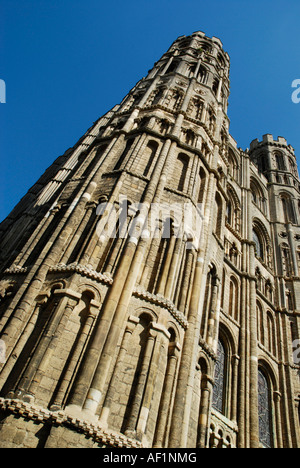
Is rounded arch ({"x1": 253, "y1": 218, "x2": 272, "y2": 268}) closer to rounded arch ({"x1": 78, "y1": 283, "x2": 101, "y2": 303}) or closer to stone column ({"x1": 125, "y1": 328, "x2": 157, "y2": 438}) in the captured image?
stone column ({"x1": 125, "y1": 328, "x2": 157, "y2": 438})

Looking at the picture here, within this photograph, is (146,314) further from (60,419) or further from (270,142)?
(270,142)

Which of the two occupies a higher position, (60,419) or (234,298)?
(234,298)

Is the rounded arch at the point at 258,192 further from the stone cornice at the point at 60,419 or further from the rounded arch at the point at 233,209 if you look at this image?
the stone cornice at the point at 60,419

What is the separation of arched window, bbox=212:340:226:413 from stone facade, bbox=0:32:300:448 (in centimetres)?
6

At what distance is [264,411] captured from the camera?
15875 mm

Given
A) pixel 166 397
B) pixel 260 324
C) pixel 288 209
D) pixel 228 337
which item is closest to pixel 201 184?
pixel 228 337

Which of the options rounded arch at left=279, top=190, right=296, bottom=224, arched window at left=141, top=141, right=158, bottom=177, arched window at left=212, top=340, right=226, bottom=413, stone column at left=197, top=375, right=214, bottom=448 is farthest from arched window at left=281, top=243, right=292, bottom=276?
stone column at left=197, top=375, right=214, bottom=448

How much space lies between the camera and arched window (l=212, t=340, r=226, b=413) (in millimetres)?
13852

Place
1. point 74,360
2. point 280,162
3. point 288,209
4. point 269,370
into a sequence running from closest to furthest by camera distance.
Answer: point 74,360 → point 269,370 → point 288,209 → point 280,162

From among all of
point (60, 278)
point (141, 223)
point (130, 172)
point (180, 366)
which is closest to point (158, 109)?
point (130, 172)

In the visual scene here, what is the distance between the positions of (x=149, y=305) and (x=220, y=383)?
6346 millimetres

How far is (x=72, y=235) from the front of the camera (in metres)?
11.8

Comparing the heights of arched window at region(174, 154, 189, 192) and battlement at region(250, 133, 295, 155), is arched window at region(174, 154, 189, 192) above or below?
below

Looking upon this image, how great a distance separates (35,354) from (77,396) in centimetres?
139
